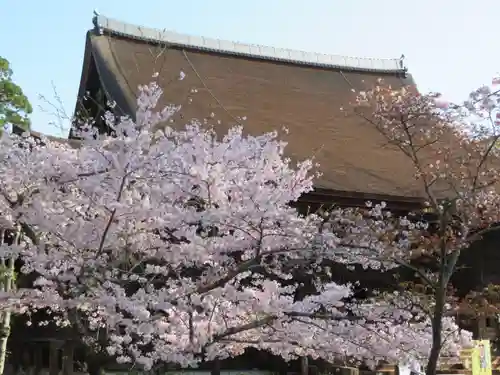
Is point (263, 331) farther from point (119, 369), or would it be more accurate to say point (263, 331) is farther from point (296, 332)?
point (119, 369)

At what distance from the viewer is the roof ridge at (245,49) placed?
1449 centimetres

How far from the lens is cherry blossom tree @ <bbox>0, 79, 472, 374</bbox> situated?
5.24 m

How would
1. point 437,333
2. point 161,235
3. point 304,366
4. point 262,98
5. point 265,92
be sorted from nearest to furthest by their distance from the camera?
1. point 437,333
2. point 161,235
3. point 304,366
4. point 262,98
5. point 265,92

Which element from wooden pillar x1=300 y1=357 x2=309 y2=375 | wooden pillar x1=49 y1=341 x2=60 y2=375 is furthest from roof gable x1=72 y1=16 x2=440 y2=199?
wooden pillar x1=49 y1=341 x2=60 y2=375

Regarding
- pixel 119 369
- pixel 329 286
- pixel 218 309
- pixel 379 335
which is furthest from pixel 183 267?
pixel 119 369

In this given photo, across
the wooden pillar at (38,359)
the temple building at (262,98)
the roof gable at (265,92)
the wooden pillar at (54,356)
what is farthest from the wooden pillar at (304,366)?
the wooden pillar at (38,359)

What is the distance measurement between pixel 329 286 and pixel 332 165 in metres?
4.90

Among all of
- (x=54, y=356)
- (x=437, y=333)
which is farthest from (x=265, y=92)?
(x=437, y=333)

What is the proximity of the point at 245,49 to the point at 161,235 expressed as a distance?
11.0 metres

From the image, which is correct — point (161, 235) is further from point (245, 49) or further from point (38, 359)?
point (245, 49)

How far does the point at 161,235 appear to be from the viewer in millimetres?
5902

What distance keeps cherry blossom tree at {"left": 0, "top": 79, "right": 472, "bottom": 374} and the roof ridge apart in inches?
335

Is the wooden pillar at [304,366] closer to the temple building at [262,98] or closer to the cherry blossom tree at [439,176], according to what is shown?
the temple building at [262,98]

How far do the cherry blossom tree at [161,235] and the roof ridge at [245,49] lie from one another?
852 cm
